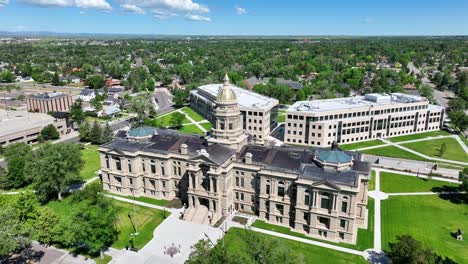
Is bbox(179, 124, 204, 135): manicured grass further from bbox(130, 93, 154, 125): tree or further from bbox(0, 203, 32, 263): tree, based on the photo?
bbox(0, 203, 32, 263): tree

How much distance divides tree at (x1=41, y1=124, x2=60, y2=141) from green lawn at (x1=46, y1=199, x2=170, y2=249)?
55.5 m

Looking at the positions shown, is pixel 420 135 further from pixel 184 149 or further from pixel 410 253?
pixel 184 149

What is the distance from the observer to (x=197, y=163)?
72000mm

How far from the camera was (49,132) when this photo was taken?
125m

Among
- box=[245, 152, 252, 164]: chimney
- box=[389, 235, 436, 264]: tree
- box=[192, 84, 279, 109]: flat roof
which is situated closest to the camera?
box=[389, 235, 436, 264]: tree

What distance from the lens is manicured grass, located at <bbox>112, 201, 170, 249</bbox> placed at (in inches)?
2542

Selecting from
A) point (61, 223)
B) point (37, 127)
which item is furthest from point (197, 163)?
point (37, 127)

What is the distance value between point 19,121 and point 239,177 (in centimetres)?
11354

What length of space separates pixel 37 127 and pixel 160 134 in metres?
68.8

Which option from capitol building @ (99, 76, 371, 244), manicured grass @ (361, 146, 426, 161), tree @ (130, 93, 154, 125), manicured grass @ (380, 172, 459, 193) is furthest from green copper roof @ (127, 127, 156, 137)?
manicured grass @ (361, 146, 426, 161)

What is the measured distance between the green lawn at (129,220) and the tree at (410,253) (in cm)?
4596

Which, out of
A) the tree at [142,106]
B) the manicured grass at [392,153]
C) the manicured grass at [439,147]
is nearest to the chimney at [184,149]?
the manicured grass at [392,153]

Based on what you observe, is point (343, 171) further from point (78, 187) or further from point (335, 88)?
point (335, 88)

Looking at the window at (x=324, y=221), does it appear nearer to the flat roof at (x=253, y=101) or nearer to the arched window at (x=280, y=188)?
the arched window at (x=280, y=188)
